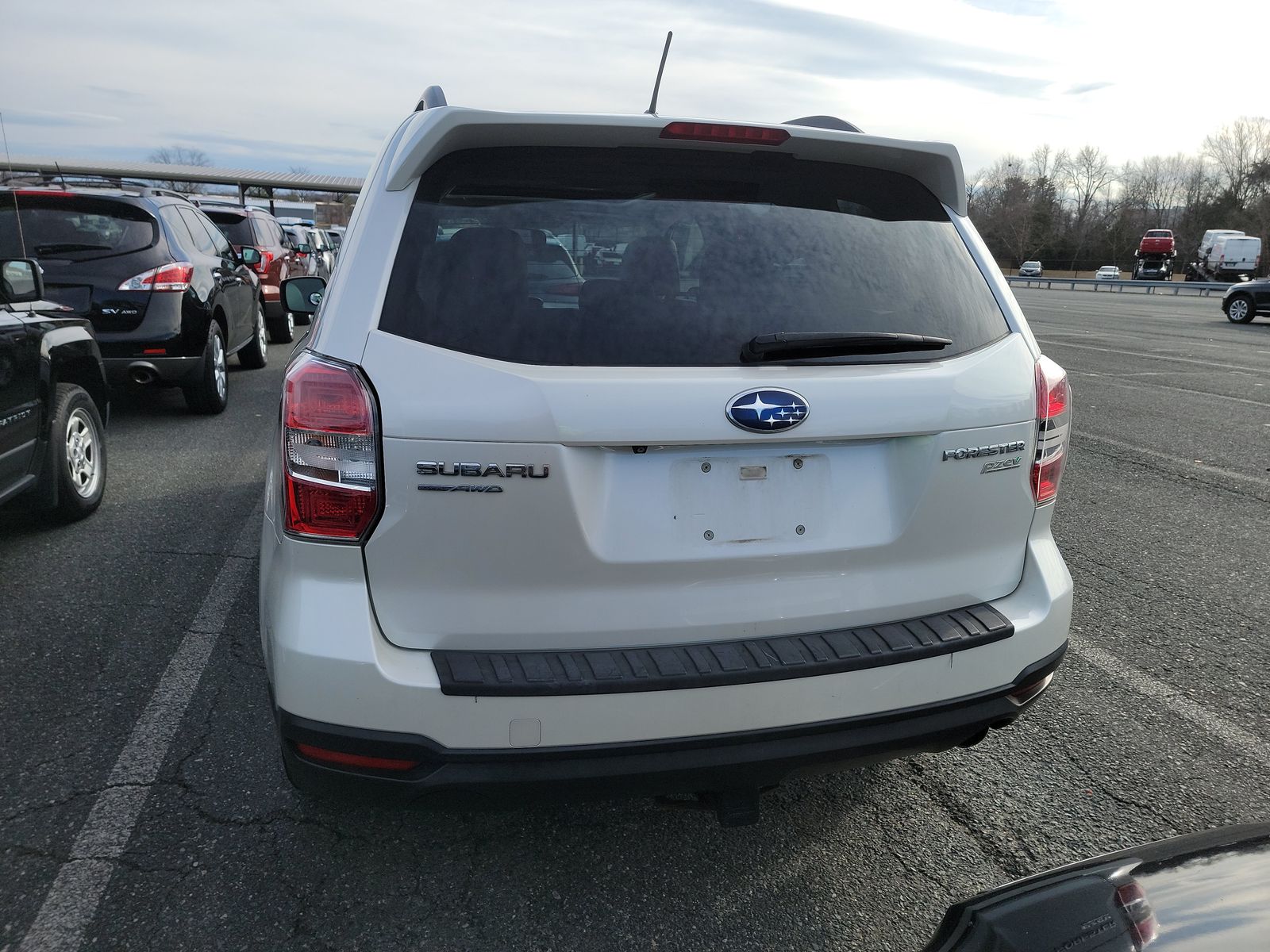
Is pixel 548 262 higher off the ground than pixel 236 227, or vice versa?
pixel 548 262

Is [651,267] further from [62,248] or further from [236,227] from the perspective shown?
[236,227]

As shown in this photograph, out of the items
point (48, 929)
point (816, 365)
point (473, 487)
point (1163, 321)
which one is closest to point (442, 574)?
point (473, 487)

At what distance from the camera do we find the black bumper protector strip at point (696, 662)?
1.95m

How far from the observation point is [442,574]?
1986 millimetres

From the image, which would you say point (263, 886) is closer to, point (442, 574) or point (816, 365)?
point (442, 574)

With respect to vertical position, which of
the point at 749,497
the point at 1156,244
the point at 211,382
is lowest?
the point at 211,382

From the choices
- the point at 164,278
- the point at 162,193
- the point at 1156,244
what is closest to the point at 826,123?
the point at 164,278

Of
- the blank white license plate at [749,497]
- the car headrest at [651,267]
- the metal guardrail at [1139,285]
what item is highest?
the car headrest at [651,267]

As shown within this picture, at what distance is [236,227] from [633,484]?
13254 mm

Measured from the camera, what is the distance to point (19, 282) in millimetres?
4492

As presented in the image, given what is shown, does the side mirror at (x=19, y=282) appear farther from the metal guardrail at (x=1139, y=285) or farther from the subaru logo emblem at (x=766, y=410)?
the metal guardrail at (x=1139, y=285)

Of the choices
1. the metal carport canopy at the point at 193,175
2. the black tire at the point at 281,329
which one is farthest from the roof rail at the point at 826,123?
the metal carport canopy at the point at 193,175

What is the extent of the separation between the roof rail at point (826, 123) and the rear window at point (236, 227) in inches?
489

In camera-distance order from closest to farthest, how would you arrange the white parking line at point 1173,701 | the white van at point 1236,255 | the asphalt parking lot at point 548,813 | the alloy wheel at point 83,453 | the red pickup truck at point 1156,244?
the asphalt parking lot at point 548,813, the white parking line at point 1173,701, the alloy wheel at point 83,453, the white van at point 1236,255, the red pickup truck at point 1156,244
